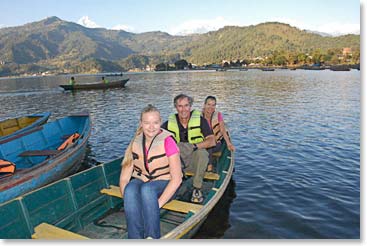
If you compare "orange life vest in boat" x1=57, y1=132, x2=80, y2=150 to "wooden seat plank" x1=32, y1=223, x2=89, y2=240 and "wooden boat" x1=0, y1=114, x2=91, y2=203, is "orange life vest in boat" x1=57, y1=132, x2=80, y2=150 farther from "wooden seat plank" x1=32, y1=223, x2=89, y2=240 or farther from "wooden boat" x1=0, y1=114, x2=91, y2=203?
"wooden seat plank" x1=32, y1=223, x2=89, y2=240

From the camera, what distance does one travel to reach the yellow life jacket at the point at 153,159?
5.13 meters

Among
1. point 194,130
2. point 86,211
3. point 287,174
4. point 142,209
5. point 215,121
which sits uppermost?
point 194,130

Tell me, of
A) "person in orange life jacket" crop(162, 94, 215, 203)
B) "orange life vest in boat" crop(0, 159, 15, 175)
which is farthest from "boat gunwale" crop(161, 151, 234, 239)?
"orange life vest in boat" crop(0, 159, 15, 175)

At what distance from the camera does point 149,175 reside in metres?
5.32

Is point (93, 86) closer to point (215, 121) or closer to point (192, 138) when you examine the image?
point (215, 121)

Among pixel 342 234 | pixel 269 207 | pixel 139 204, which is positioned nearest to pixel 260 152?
pixel 269 207

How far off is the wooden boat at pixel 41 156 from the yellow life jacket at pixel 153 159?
4727 millimetres

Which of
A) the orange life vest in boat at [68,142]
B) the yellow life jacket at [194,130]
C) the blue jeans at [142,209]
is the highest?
the yellow life jacket at [194,130]

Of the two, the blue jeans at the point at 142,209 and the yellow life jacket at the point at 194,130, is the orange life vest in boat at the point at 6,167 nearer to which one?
the yellow life jacket at the point at 194,130

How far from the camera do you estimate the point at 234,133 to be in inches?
714

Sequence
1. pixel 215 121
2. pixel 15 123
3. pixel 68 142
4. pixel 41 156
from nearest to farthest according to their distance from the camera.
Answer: pixel 215 121 < pixel 41 156 < pixel 68 142 < pixel 15 123

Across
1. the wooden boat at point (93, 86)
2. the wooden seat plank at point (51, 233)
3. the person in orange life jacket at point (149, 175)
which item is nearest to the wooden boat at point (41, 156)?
the wooden seat plank at point (51, 233)

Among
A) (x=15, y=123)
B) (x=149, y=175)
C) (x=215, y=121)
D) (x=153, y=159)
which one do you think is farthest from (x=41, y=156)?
(x=153, y=159)

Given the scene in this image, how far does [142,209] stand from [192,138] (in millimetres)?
3087
